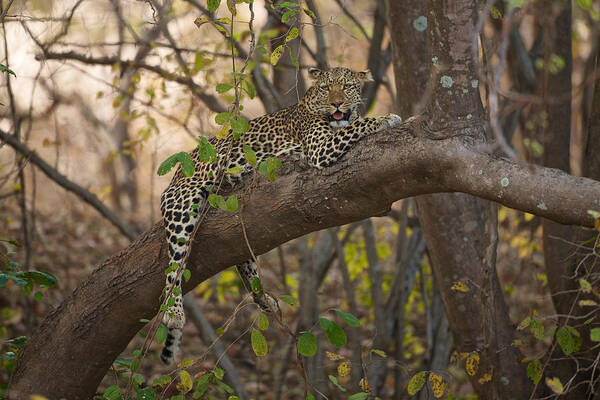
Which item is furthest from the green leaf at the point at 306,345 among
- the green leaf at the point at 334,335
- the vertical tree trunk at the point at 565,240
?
the vertical tree trunk at the point at 565,240

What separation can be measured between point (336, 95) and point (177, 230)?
150 cm

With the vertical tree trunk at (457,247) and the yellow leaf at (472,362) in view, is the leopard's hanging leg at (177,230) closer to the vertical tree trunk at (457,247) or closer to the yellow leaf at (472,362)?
the vertical tree trunk at (457,247)

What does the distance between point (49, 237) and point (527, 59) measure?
23.4ft

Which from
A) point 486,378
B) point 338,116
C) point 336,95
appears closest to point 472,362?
point 486,378

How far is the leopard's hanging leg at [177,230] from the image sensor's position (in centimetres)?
426

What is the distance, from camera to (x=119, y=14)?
6.18 m

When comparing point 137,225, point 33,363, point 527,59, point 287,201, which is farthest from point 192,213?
point 137,225

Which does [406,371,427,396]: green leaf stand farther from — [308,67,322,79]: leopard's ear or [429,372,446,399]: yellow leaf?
[308,67,322,79]: leopard's ear

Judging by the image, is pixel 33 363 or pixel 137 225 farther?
pixel 137 225

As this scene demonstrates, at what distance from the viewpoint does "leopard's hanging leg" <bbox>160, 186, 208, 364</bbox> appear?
4.26 m

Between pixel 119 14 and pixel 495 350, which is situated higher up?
pixel 119 14

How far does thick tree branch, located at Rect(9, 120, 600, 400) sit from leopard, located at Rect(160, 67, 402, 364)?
0.12 meters

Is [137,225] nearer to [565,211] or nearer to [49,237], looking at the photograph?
[49,237]

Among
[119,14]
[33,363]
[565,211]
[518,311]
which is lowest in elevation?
[518,311]
